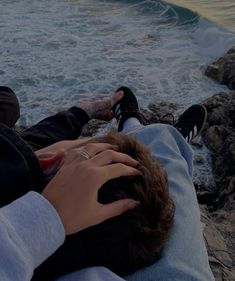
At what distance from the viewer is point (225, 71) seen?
691 centimetres

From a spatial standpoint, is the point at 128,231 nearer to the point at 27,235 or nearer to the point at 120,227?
the point at 120,227

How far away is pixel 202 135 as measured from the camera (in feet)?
16.9

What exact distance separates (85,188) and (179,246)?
58 centimetres

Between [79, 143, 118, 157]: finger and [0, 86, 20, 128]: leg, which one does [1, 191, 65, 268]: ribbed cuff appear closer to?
[79, 143, 118, 157]: finger

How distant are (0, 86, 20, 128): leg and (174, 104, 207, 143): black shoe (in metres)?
1.38

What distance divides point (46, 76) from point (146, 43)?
2.72 metres

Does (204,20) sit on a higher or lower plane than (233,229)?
lower

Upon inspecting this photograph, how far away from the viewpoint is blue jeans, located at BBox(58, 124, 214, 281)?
5.72ft

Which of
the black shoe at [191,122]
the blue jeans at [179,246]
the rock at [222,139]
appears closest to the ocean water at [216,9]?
the rock at [222,139]

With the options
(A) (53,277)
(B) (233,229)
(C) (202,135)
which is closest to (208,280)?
(A) (53,277)

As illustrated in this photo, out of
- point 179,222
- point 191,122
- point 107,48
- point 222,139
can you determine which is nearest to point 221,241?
point 179,222

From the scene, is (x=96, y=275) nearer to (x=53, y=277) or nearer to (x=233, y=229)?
(x=53, y=277)

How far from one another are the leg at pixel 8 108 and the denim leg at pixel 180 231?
856 millimetres

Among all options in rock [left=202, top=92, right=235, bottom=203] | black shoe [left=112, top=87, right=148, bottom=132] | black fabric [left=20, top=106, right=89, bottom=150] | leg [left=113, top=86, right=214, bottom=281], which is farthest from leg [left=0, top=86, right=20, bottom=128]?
rock [left=202, top=92, right=235, bottom=203]
